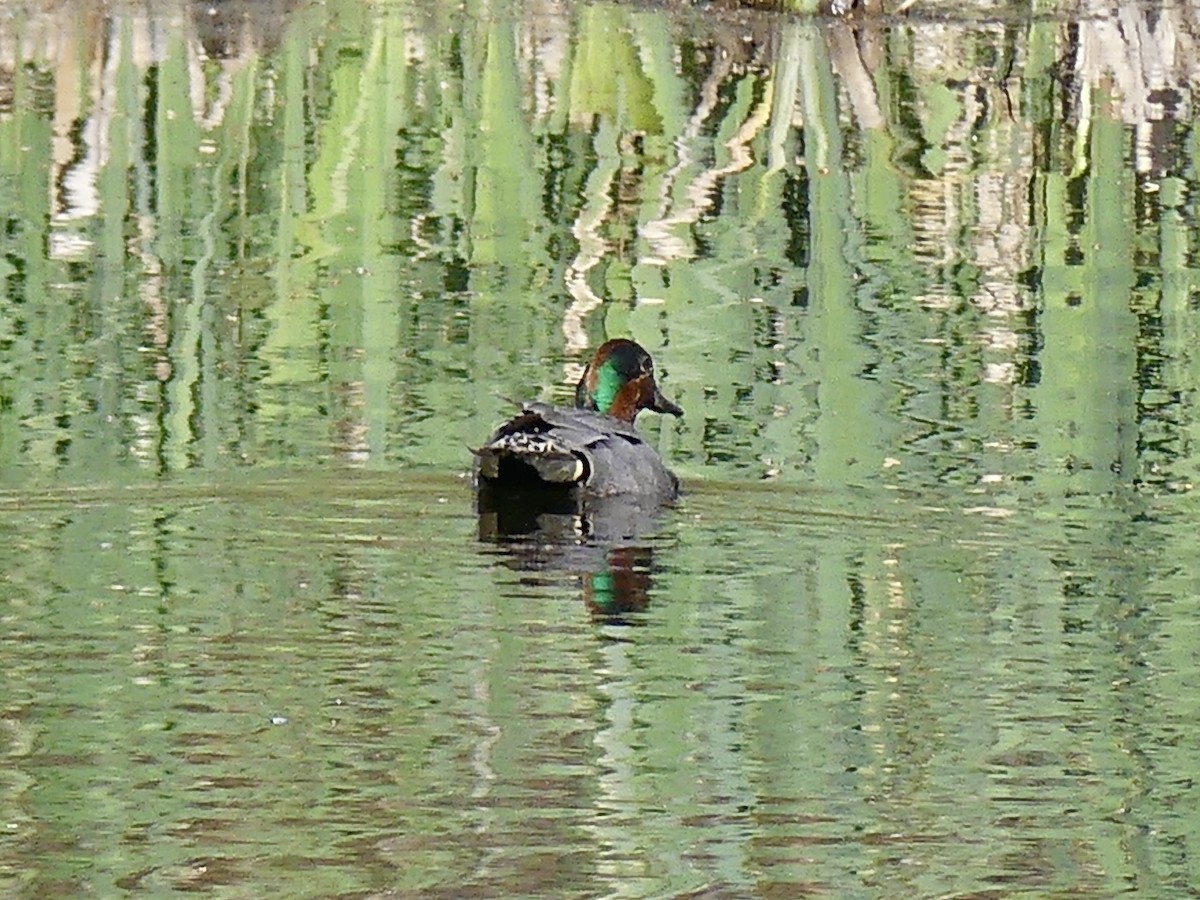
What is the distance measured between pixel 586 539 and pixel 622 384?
4.19ft

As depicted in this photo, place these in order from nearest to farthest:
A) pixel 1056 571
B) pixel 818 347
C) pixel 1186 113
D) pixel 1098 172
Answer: pixel 1056 571, pixel 818 347, pixel 1098 172, pixel 1186 113

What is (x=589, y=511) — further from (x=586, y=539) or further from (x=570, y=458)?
(x=586, y=539)

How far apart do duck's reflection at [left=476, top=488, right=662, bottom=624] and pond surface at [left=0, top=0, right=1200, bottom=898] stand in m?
0.02

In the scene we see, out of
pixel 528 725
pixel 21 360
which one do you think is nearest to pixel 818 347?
pixel 21 360

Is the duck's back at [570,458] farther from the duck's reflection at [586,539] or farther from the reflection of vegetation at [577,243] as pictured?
the reflection of vegetation at [577,243]

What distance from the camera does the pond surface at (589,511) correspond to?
16.4 ft

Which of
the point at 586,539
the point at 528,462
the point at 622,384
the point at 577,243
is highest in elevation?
the point at 577,243

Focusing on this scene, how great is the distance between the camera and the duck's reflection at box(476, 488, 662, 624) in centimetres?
668

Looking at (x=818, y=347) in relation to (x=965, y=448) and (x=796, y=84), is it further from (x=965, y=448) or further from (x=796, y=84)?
(x=796, y=84)

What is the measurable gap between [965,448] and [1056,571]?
49.7 inches

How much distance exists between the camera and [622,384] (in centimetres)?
861

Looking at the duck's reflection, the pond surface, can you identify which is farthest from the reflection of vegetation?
the duck's reflection

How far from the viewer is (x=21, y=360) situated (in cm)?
895

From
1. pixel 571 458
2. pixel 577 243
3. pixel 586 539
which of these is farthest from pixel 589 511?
pixel 577 243
